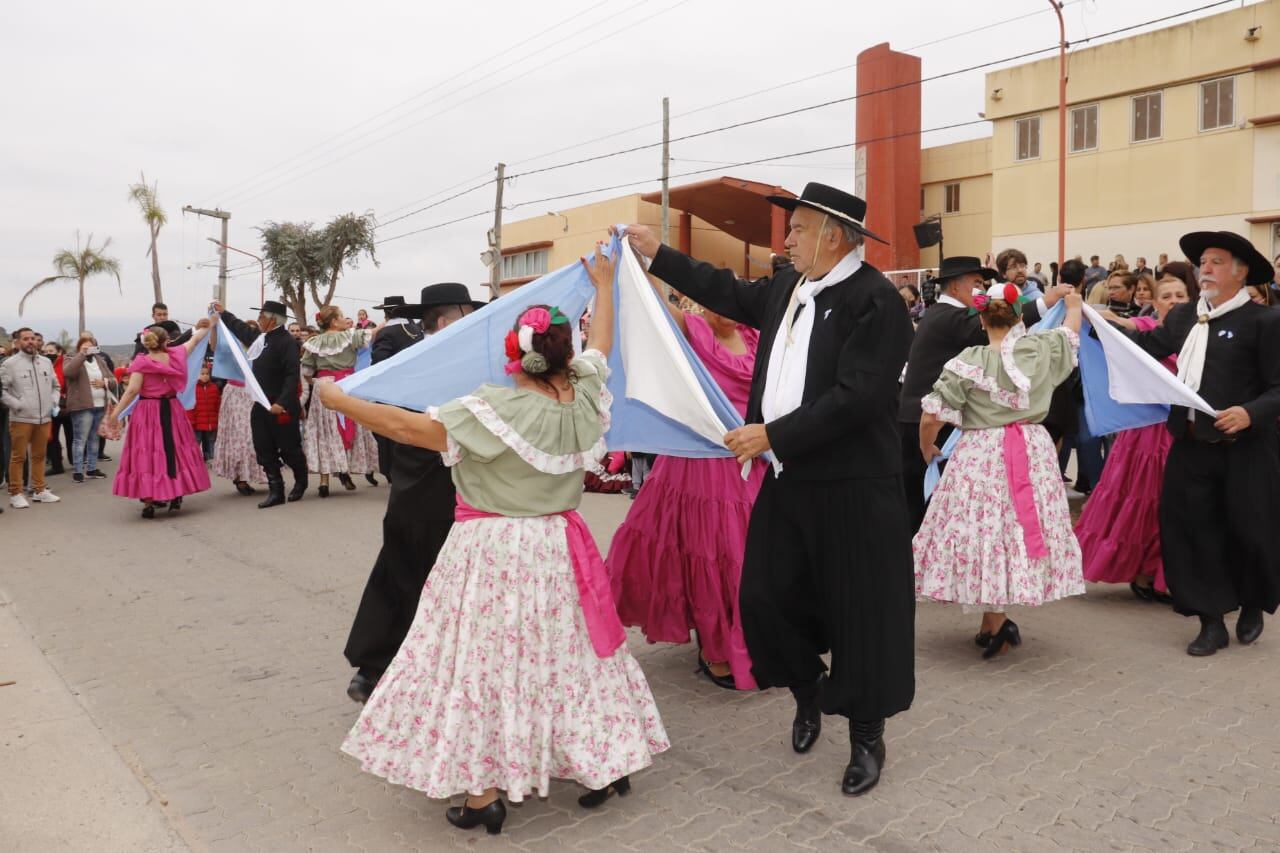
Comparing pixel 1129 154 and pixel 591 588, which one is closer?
pixel 591 588

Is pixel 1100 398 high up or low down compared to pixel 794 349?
down

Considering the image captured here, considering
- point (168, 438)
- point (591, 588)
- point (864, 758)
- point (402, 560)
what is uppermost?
point (168, 438)

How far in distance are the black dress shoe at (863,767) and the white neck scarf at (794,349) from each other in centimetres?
108

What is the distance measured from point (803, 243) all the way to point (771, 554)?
46.7 inches

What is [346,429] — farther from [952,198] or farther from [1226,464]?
[952,198]

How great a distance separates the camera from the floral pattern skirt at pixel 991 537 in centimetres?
491

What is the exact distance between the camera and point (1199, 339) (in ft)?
17.4

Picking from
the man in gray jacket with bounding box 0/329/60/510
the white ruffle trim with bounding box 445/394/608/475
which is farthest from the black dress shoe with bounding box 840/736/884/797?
the man in gray jacket with bounding box 0/329/60/510

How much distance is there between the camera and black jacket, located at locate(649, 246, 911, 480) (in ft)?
11.2

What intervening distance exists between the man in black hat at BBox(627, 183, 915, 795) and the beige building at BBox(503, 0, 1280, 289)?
24.1 metres

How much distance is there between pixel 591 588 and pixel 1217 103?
2707 cm

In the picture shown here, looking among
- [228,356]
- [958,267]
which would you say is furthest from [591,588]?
[228,356]

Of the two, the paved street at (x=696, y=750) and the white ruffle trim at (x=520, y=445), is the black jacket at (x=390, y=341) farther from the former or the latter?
the white ruffle trim at (x=520, y=445)

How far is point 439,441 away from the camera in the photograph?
125 inches
